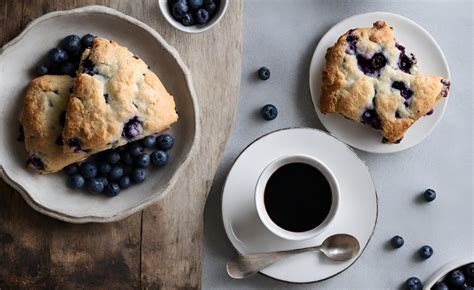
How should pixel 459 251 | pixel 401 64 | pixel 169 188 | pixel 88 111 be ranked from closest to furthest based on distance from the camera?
pixel 88 111 → pixel 169 188 → pixel 401 64 → pixel 459 251

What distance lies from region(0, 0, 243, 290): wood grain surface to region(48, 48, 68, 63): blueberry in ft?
0.56

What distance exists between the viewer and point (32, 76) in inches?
94.2

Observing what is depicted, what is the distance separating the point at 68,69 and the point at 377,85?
3.35 ft

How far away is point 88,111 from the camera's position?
2.24 metres

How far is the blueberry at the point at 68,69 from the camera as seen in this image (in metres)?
2.37

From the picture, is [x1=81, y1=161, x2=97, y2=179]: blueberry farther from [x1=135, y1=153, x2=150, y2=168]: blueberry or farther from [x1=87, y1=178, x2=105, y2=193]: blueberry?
[x1=135, y1=153, x2=150, y2=168]: blueberry

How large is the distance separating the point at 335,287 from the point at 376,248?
8.1 inches

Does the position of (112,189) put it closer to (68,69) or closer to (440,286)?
(68,69)

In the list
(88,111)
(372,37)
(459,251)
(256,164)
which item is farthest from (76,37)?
(459,251)

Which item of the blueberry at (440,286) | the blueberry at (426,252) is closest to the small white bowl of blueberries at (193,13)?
the blueberry at (426,252)

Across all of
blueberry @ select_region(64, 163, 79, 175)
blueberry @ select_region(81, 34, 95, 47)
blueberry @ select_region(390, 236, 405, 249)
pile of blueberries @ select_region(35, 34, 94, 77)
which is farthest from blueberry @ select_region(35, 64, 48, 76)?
blueberry @ select_region(390, 236, 405, 249)

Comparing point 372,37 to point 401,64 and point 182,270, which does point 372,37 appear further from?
point 182,270

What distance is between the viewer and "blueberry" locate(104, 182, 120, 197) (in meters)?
2.39

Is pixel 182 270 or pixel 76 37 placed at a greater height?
pixel 76 37
